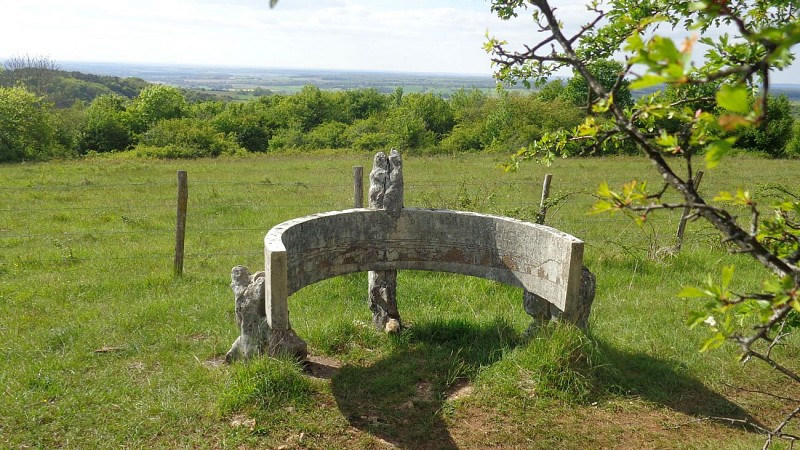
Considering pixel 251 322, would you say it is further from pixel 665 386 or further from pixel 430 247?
pixel 665 386

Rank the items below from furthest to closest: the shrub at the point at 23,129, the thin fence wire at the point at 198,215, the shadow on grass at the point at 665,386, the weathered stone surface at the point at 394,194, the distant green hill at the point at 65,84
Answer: the distant green hill at the point at 65,84 → the shrub at the point at 23,129 → the thin fence wire at the point at 198,215 → the weathered stone surface at the point at 394,194 → the shadow on grass at the point at 665,386

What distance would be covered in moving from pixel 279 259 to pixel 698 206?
3.87 m

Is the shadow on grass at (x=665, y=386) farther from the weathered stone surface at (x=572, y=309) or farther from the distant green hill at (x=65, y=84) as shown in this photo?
the distant green hill at (x=65, y=84)

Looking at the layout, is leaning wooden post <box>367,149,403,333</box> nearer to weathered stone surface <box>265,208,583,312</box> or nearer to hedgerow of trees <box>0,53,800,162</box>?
weathered stone surface <box>265,208,583,312</box>

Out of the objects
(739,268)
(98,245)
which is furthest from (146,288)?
(739,268)

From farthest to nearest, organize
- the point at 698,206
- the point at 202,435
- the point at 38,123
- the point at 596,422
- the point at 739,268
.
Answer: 1. the point at 38,123
2. the point at 739,268
3. the point at 596,422
4. the point at 202,435
5. the point at 698,206

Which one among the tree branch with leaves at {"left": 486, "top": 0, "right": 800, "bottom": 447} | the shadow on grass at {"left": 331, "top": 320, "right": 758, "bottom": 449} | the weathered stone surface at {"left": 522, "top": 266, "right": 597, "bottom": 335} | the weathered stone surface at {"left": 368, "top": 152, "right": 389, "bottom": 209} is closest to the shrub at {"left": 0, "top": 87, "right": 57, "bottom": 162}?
the weathered stone surface at {"left": 368, "top": 152, "right": 389, "bottom": 209}

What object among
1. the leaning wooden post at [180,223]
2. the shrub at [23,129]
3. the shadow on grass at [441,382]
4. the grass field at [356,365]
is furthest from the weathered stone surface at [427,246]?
the shrub at [23,129]

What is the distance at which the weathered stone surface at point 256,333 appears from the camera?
226 inches

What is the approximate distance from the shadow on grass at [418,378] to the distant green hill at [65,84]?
56282mm

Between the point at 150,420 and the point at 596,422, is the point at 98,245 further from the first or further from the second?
the point at 596,422

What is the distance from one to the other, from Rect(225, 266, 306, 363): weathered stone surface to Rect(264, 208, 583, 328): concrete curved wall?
14.9 inches

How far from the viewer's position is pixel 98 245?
35.2 feet

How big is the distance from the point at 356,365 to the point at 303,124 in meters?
40.9
